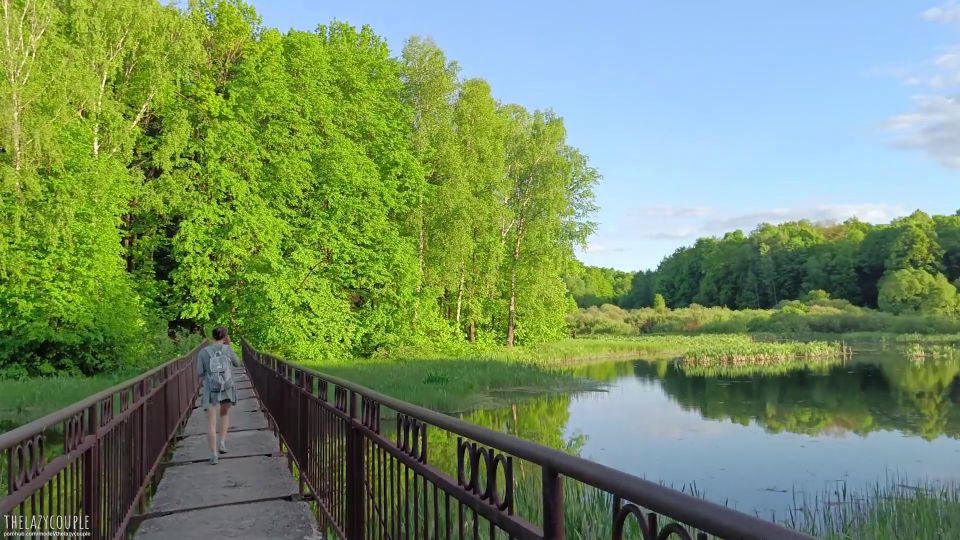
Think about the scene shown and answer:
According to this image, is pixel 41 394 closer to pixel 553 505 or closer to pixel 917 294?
pixel 553 505

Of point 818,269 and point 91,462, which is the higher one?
point 818,269

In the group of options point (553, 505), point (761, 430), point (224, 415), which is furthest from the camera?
point (761, 430)

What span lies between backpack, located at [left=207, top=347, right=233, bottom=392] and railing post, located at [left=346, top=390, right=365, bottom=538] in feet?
15.0

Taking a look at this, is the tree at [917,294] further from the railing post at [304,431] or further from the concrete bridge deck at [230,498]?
the railing post at [304,431]

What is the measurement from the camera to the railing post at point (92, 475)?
4312 mm

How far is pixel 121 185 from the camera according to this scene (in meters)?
24.5

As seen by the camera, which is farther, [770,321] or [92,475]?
[770,321]

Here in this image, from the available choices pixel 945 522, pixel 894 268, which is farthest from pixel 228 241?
pixel 894 268

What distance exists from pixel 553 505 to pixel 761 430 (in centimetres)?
1759

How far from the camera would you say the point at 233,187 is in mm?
27188

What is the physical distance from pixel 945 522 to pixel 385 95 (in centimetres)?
3093

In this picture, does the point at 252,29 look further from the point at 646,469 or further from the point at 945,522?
the point at 945,522

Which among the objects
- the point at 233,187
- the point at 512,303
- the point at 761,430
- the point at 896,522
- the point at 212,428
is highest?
the point at 233,187

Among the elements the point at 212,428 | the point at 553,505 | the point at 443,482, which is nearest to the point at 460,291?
the point at 212,428
